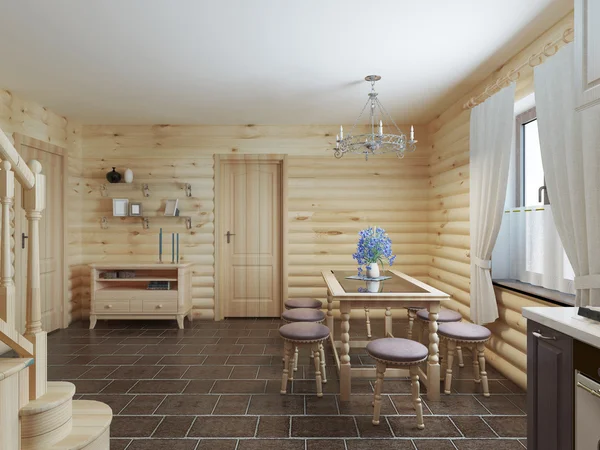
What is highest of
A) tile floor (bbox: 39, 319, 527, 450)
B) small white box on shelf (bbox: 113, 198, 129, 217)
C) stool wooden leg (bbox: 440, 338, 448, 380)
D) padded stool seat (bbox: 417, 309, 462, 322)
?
small white box on shelf (bbox: 113, 198, 129, 217)

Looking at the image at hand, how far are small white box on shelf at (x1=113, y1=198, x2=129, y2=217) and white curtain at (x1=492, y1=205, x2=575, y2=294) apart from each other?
14.9 ft

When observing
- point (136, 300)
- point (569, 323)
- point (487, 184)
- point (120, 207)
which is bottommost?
point (136, 300)

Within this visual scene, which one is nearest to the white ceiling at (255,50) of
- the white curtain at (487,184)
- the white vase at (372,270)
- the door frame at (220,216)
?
the white curtain at (487,184)

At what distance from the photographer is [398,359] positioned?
269 cm

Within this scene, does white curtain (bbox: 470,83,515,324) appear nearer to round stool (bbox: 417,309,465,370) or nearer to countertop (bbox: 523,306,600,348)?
round stool (bbox: 417,309,465,370)

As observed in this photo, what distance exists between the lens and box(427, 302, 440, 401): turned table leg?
3.13 m

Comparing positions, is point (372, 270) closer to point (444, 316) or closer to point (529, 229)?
point (444, 316)

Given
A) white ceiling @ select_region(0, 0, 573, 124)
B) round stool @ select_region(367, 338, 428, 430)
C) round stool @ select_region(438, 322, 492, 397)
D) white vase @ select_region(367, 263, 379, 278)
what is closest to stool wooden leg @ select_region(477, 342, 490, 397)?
round stool @ select_region(438, 322, 492, 397)

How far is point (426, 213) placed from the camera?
226 inches

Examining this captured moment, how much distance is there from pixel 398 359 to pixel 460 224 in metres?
2.34

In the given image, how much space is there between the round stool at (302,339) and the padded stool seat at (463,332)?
930mm

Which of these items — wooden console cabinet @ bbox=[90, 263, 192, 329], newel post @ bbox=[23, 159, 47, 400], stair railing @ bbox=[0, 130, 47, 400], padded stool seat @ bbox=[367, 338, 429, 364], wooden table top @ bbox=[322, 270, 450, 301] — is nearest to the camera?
stair railing @ bbox=[0, 130, 47, 400]

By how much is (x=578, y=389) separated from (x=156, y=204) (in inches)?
205

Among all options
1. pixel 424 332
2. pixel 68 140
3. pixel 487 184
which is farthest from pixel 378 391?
pixel 68 140
